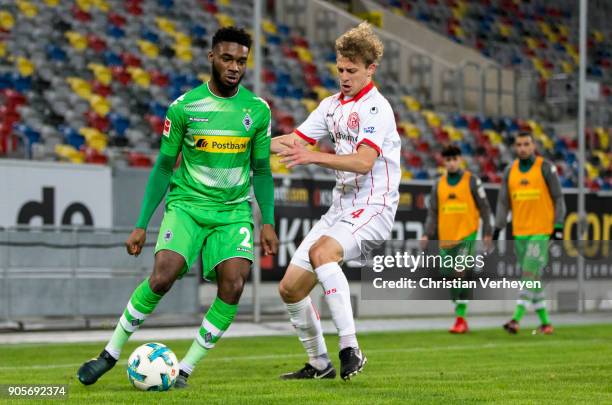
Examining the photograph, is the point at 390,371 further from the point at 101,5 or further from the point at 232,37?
the point at 101,5

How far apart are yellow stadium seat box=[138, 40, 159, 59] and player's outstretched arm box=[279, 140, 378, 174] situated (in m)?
16.3

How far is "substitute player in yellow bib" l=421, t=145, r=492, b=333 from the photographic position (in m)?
14.6

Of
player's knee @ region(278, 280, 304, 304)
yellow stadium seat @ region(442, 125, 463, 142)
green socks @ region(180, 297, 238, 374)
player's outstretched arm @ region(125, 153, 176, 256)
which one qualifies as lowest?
green socks @ region(180, 297, 238, 374)

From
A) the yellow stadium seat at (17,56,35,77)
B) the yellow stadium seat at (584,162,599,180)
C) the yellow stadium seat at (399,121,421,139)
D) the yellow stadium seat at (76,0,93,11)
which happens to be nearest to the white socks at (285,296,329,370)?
the yellow stadium seat at (17,56,35,77)

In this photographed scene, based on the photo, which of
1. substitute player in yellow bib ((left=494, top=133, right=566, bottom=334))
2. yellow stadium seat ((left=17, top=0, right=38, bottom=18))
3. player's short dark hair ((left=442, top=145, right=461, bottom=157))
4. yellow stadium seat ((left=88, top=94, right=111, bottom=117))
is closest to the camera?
substitute player in yellow bib ((left=494, top=133, right=566, bottom=334))

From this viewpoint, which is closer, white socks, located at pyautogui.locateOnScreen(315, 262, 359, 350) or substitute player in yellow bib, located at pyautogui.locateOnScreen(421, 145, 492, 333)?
white socks, located at pyautogui.locateOnScreen(315, 262, 359, 350)

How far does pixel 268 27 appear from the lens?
27.7m

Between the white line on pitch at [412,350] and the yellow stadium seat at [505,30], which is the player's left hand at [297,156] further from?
the yellow stadium seat at [505,30]

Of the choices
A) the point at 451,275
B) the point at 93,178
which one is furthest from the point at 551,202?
the point at 93,178

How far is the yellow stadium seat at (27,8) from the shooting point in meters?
22.2

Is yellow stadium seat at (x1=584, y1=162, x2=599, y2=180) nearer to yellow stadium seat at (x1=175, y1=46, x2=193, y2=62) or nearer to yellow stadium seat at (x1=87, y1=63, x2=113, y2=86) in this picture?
yellow stadium seat at (x1=175, y1=46, x2=193, y2=62)

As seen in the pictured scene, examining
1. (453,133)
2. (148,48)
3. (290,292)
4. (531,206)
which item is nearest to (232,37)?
(290,292)

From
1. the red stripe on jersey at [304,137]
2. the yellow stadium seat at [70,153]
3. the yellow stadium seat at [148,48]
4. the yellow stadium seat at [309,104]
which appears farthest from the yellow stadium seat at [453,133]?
the red stripe on jersey at [304,137]

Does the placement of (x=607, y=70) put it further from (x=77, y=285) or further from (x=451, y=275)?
(x=77, y=285)
